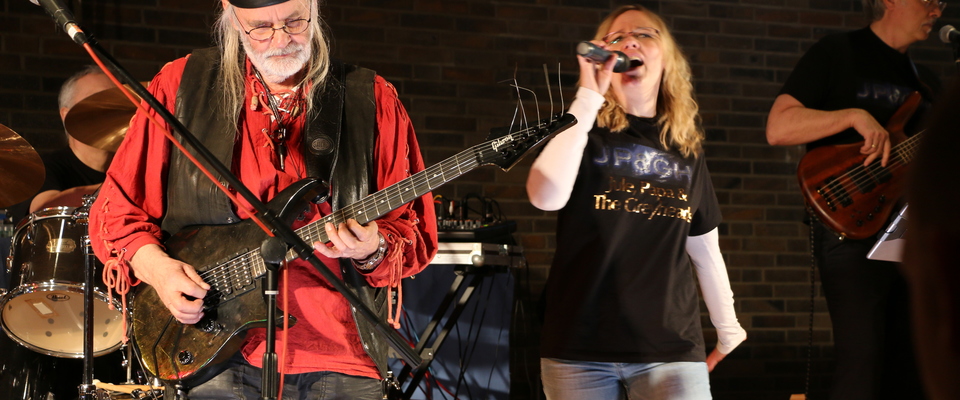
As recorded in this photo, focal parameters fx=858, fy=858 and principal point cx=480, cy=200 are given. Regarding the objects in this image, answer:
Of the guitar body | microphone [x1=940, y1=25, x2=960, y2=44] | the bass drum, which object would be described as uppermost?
microphone [x1=940, y1=25, x2=960, y2=44]

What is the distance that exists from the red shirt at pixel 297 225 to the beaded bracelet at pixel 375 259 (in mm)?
20

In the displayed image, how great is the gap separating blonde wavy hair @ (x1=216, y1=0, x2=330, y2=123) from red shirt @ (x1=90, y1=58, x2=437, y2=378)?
3cm

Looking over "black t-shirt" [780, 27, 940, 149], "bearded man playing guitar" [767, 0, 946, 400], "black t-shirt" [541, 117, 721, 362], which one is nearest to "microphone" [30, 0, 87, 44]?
"black t-shirt" [541, 117, 721, 362]

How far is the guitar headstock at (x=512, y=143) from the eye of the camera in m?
1.88

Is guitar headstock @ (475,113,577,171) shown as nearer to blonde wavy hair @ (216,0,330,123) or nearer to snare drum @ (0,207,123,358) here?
blonde wavy hair @ (216,0,330,123)

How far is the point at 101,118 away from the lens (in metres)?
3.45

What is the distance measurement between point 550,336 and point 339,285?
905 millimetres

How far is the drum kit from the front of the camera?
3164mm

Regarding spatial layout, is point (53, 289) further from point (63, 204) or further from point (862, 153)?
point (862, 153)

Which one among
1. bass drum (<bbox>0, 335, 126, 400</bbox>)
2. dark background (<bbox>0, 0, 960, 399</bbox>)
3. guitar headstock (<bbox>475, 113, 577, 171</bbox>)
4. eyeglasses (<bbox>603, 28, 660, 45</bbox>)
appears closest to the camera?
guitar headstock (<bbox>475, 113, 577, 171</bbox>)

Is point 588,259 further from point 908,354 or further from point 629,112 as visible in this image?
point 908,354

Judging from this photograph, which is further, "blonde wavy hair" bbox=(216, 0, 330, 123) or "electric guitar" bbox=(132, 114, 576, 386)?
"blonde wavy hair" bbox=(216, 0, 330, 123)

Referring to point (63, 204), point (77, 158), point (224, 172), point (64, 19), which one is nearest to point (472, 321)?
point (63, 204)

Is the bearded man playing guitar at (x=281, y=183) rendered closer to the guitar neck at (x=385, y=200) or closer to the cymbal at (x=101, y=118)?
the guitar neck at (x=385, y=200)
